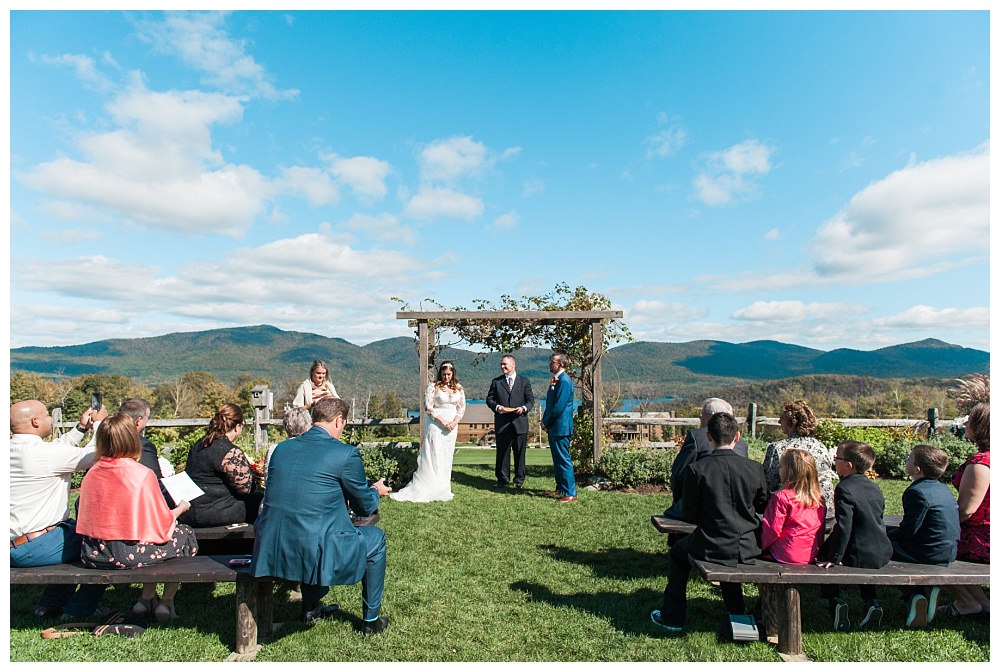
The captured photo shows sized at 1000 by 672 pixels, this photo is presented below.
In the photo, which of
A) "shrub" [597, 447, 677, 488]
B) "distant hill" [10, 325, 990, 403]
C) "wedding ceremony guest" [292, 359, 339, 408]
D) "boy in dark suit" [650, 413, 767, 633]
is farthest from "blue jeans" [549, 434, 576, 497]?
"distant hill" [10, 325, 990, 403]

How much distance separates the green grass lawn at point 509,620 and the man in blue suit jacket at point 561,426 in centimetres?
185

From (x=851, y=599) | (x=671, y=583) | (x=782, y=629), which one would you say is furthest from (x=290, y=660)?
(x=851, y=599)

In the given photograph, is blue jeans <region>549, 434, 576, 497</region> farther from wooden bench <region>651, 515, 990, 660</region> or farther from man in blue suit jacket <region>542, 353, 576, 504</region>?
wooden bench <region>651, 515, 990, 660</region>

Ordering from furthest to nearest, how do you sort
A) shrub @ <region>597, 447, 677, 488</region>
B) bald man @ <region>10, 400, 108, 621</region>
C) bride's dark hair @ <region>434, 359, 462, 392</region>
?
shrub @ <region>597, 447, 677, 488</region> → bride's dark hair @ <region>434, 359, 462, 392</region> → bald man @ <region>10, 400, 108, 621</region>

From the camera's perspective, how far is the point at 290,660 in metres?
3.50

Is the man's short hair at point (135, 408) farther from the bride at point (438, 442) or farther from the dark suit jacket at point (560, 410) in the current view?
the dark suit jacket at point (560, 410)

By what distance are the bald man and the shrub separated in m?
6.76

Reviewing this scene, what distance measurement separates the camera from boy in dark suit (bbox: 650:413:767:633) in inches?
144

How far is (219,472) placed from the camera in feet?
14.5

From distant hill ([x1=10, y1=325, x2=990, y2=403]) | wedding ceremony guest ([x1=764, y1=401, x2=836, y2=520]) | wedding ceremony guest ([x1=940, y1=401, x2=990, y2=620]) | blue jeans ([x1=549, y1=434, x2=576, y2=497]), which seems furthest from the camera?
distant hill ([x1=10, y1=325, x2=990, y2=403])

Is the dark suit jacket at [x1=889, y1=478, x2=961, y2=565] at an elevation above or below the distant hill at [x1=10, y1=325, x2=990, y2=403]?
below

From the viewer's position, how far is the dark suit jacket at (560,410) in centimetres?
821

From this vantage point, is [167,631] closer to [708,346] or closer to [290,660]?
[290,660]

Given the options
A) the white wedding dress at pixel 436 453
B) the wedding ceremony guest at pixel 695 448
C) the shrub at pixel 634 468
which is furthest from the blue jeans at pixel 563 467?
the wedding ceremony guest at pixel 695 448
